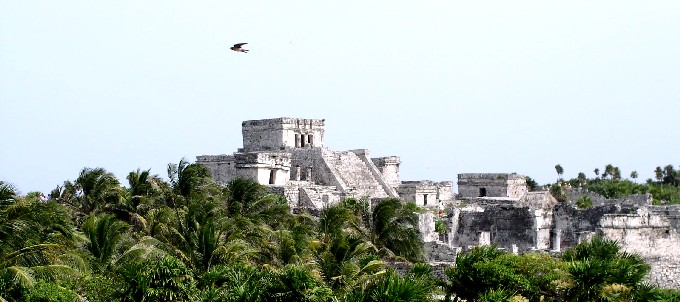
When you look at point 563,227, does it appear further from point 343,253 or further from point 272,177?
point 343,253

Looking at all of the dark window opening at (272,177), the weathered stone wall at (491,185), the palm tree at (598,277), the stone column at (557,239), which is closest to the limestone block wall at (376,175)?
the dark window opening at (272,177)

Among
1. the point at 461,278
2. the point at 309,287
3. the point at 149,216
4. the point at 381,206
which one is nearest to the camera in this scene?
the point at 309,287

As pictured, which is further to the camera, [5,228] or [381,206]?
[381,206]

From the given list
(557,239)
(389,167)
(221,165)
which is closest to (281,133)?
(221,165)

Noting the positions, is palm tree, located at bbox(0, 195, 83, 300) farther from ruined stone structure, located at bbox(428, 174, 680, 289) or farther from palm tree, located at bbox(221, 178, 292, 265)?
ruined stone structure, located at bbox(428, 174, 680, 289)

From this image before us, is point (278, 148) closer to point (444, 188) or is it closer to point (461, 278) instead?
point (444, 188)

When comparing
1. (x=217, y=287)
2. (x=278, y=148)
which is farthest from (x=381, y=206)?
(x=278, y=148)

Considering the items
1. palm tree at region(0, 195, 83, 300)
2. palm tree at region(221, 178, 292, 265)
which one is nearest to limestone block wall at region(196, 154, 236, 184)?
palm tree at region(221, 178, 292, 265)
